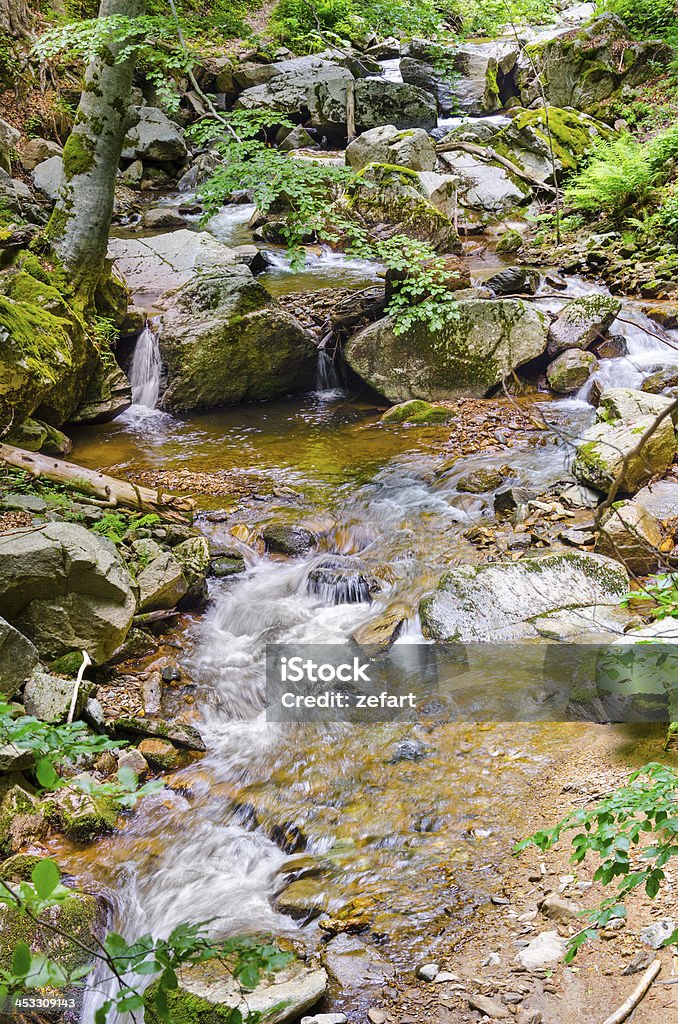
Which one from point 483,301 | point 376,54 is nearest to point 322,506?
point 483,301

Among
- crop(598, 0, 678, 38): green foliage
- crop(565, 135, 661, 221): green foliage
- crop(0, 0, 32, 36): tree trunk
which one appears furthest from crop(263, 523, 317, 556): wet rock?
crop(598, 0, 678, 38): green foliage

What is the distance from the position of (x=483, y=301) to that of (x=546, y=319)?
93 cm

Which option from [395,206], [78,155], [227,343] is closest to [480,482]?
[227,343]

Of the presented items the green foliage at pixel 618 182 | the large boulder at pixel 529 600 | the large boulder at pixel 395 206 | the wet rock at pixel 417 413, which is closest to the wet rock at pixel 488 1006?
the large boulder at pixel 529 600

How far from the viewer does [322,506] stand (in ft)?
23.2

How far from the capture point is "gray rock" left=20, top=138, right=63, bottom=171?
47.9 ft

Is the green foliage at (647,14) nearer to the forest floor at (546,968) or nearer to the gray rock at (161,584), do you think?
the gray rock at (161,584)

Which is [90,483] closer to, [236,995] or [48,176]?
[236,995]

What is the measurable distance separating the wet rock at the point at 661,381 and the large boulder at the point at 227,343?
433cm

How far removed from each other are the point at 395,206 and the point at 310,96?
852cm

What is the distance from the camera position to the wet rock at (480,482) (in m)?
7.20

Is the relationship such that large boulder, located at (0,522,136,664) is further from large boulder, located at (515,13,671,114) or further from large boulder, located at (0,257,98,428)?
large boulder, located at (515,13,671,114)

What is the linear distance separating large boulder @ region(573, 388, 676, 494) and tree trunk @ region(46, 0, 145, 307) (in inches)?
243

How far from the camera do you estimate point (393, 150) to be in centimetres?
1455
